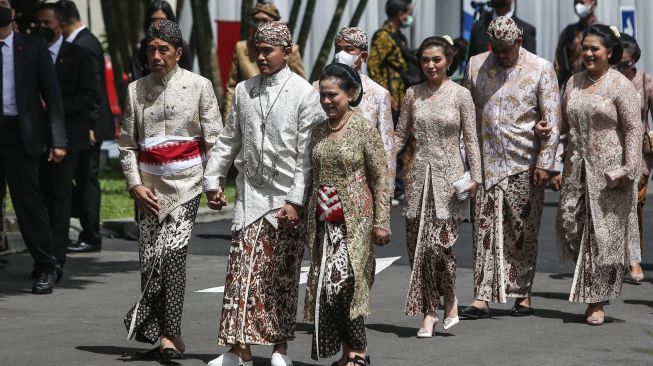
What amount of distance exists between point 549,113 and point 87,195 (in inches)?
192

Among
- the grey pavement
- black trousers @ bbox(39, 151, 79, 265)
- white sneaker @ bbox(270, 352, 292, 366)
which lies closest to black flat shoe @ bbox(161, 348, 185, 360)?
the grey pavement

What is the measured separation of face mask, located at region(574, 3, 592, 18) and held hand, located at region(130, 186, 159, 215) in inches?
304

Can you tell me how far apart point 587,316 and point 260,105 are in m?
2.78

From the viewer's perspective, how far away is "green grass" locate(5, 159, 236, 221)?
52.9 ft

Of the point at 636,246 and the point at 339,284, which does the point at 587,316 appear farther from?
the point at 339,284

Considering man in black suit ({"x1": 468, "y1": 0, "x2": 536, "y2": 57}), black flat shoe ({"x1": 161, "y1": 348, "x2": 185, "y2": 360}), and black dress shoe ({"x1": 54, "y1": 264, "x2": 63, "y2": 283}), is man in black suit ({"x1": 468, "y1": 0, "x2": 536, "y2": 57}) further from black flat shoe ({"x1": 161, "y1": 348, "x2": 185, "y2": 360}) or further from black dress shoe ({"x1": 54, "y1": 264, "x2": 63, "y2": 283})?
black flat shoe ({"x1": 161, "y1": 348, "x2": 185, "y2": 360})

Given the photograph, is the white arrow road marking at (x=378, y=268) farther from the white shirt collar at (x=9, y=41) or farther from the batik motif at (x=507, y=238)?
the white shirt collar at (x=9, y=41)

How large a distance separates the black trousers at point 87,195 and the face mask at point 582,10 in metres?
4.80

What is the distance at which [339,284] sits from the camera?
317 inches

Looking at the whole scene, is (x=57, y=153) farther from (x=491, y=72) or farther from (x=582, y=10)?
(x=582, y=10)

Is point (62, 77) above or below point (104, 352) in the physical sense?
above

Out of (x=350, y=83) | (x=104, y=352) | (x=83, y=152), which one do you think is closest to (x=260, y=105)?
(x=350, y=83)

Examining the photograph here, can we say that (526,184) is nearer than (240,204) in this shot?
No

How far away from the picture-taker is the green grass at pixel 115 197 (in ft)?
52.9
